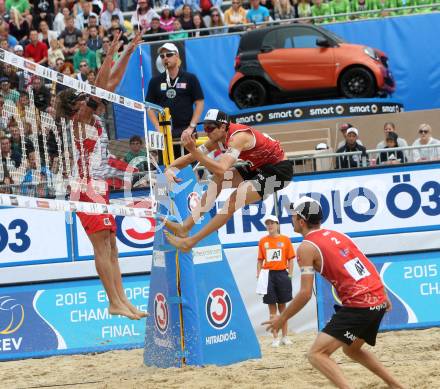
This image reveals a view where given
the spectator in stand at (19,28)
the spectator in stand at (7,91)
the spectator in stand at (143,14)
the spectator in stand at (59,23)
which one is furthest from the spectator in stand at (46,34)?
the spectator in stand at (7,91)

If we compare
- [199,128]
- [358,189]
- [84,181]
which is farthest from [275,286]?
[199,128]

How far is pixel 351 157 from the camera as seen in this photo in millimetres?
13078

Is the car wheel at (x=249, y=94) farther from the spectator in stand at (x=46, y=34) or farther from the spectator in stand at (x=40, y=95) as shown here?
the spectator in stand at (x=40, y=95)

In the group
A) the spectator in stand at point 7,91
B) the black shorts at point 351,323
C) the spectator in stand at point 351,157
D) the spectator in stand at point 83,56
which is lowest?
the black shorts at point 351,323

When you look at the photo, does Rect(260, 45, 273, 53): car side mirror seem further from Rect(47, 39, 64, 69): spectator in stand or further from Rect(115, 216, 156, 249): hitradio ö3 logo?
Rect(115, 216, 156, 249): hitradio ö3 logo

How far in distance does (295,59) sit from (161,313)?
8.23 meters

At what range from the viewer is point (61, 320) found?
12359 millimetres

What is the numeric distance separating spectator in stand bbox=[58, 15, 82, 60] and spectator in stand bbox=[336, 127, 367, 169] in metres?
6.63

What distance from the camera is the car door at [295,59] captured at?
16797mm

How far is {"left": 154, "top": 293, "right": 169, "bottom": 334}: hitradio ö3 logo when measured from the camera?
32.5ft

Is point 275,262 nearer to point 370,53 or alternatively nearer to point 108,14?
point 370,53

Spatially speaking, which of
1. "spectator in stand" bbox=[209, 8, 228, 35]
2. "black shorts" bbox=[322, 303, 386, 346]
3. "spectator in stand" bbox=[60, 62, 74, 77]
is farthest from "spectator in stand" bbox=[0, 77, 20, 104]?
"spectator in stand" bbox=[209, 8, 228, 35]

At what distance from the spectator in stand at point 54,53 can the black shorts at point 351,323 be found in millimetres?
11490

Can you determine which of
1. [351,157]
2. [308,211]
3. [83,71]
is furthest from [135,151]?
[83,71]
